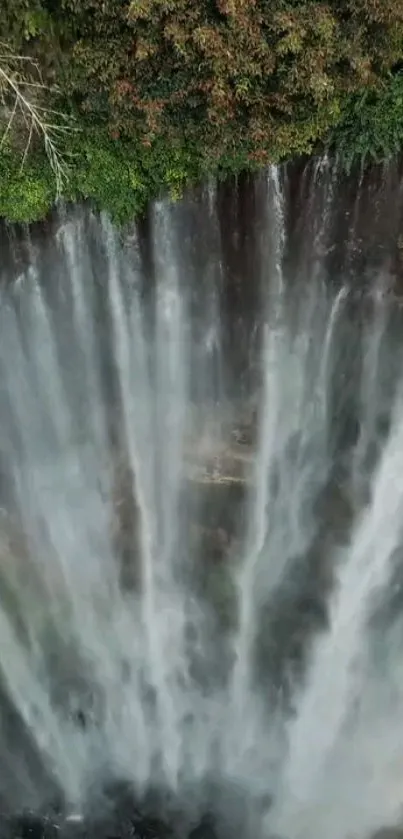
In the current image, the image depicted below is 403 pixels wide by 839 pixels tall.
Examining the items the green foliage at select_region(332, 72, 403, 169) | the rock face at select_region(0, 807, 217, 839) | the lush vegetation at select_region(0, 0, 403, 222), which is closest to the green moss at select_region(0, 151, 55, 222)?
the lush vegetation at select_region(0, 0, 403, 222)

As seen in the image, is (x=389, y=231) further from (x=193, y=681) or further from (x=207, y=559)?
(x=193, y=681)

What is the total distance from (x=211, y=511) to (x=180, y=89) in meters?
5.27

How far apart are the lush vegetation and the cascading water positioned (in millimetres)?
533

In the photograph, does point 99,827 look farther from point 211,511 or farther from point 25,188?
point 25,188

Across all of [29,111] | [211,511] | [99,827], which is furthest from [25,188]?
[99,827]

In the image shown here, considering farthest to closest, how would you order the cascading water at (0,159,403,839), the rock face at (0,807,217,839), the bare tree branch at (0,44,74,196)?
the rock face at (0,807,217,839) → the cascading water at (0,159,403,839) → the bare tree branch at (0,44,74,196)

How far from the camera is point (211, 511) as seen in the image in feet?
31.8

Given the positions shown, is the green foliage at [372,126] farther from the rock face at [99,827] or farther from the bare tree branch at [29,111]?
the rock face at [99,827]

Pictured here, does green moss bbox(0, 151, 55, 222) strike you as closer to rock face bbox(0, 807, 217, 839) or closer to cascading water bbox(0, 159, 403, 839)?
cascading water bbox(0, 159, 403, 839)

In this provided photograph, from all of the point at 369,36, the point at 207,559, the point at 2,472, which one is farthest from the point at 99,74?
the point at 207,559

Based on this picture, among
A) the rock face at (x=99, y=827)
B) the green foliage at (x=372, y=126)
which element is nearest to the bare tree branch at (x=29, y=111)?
the green foliage at (x=372, y=126)

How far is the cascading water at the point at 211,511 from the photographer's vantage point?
796 cm

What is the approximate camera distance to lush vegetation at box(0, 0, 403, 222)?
231 inches

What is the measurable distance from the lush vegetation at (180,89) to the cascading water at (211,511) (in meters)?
0.53
